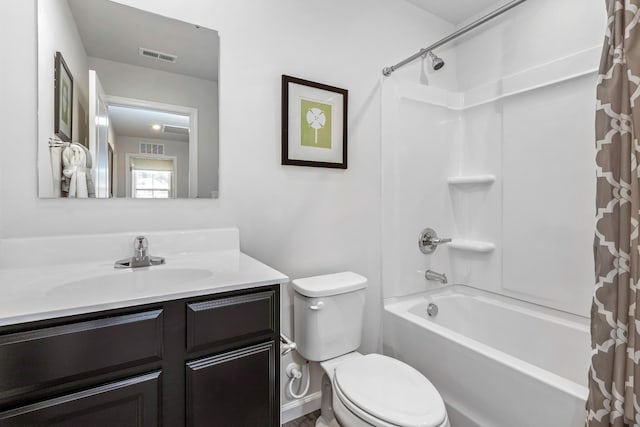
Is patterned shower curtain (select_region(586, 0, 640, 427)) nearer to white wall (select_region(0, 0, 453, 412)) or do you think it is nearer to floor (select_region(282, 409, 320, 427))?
white wall (select_region(0, 0, 453, 412))

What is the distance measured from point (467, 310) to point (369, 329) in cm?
73

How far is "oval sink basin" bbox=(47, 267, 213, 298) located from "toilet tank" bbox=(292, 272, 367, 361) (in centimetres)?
57

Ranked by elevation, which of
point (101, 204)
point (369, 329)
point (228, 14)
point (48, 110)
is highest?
point (228, 14)

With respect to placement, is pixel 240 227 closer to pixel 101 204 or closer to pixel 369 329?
pixel 101 204

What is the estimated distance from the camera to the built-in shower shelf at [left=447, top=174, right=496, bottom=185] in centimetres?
209

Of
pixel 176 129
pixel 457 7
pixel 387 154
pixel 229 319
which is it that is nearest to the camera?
pixel 229 319

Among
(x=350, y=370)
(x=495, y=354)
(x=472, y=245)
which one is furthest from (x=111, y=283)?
(x=472, y=245)

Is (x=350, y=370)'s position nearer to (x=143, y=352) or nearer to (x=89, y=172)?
(x=143, y=352)

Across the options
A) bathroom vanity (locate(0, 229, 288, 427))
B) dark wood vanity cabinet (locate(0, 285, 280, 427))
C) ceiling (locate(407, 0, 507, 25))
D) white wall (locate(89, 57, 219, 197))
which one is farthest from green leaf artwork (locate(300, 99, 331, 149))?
ceiling (locate(407, 0, 507, 25))

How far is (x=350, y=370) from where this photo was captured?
1352 mm

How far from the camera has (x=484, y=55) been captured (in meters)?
2.17

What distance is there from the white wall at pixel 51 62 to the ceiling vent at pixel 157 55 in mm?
218

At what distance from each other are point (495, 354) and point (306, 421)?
40.9 inches

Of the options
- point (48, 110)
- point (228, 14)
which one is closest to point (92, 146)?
point (48, 110)
